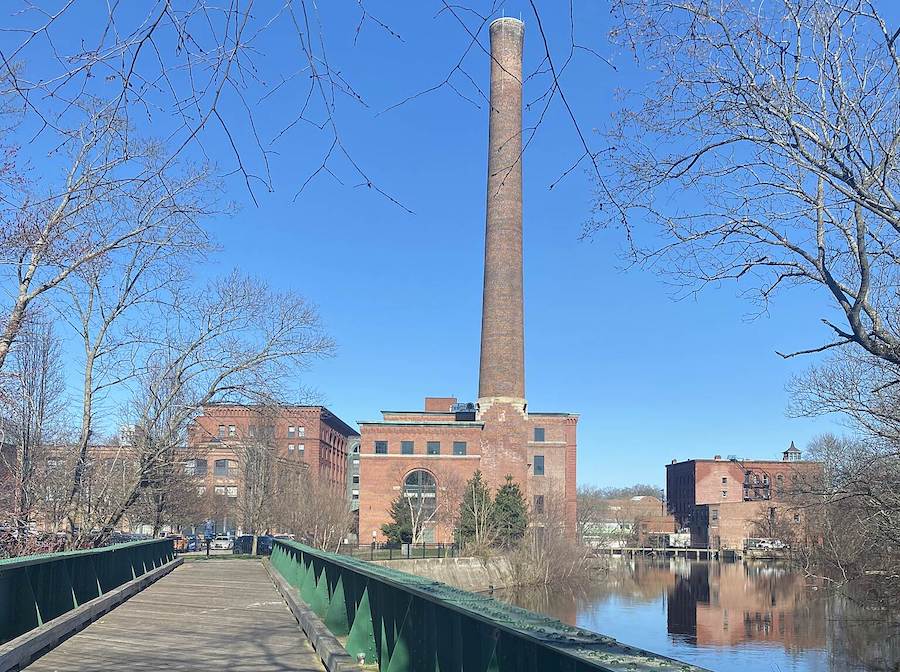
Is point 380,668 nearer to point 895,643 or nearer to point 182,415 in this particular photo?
point 182,415

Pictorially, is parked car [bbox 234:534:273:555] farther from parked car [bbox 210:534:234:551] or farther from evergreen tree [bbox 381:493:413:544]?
evergreen tree [bbox 381:493:413:544]

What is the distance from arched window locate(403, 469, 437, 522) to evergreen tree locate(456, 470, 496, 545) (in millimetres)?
5141

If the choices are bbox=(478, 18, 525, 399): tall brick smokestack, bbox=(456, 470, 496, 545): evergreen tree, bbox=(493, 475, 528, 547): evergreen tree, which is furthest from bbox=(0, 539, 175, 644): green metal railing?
bbox=(478, 18, 525, 399): tall brick smokestack

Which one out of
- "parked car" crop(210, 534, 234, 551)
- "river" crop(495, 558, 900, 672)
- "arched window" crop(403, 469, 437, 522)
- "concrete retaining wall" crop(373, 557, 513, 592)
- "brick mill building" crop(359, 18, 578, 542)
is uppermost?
"brick mill building" crop(359, 18, 578, 542)

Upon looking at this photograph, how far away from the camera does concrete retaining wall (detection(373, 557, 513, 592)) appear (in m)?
51.9

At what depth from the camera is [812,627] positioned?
1513 inches

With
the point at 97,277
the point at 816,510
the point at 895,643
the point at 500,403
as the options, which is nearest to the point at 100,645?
the point at 97,277

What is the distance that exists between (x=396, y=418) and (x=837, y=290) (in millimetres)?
75762

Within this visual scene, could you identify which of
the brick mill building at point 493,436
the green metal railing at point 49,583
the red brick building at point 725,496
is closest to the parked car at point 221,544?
the brick mill building at point 493,436

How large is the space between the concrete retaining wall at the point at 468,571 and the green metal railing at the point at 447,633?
1605 inches

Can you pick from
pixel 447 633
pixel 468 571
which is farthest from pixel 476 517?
pixel 447 633

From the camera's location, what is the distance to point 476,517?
60562 mm

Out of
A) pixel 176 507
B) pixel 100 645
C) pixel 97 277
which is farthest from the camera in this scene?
pixel 176 507

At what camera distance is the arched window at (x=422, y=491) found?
7119 cm
